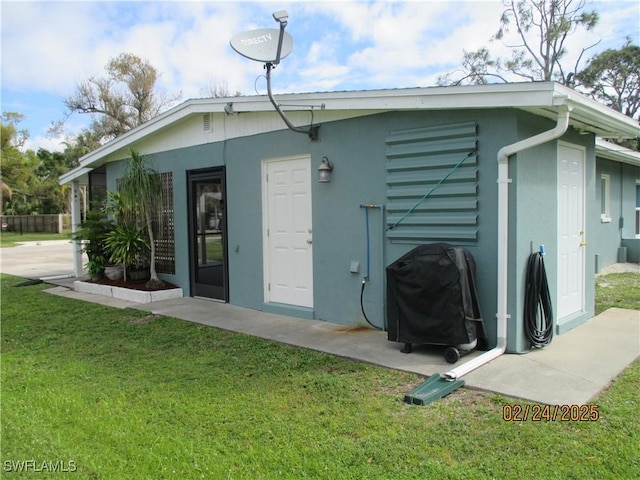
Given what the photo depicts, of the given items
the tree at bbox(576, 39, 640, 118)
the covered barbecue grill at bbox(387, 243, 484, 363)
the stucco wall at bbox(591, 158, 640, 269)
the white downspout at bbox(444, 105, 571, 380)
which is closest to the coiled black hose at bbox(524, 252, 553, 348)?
the white downspout at bbox(444, 105, 571, 380)

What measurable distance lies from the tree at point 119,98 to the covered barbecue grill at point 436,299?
29.0m

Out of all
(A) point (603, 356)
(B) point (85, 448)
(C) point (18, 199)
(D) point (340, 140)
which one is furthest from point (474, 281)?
(C) point (18, 199)

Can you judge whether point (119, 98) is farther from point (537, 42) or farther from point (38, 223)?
point (537, 42)

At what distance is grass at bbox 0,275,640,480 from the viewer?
2.79 metres

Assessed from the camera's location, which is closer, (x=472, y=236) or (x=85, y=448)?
(x=85, y=448)

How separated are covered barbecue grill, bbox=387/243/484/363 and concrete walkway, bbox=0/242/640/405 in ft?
0.62

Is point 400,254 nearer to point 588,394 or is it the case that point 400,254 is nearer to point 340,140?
point 340,140

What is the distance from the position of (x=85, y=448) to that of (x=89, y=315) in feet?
14.1

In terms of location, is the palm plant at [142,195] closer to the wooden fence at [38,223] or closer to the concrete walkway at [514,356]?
the concrete walkway at [514,356]

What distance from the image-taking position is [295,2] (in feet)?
22.1

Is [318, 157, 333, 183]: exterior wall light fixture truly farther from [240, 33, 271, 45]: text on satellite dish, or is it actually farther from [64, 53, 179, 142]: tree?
[64, 53, 179, 142]: tree

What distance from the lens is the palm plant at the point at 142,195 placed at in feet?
27.5

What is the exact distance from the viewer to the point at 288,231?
6730 mm

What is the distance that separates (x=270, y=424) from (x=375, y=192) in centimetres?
312
